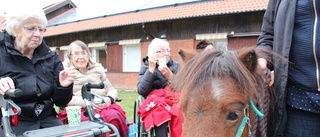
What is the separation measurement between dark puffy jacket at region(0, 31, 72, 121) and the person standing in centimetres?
213

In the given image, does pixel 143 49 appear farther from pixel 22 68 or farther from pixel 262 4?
pixel 22 68

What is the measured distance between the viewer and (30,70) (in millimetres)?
2359

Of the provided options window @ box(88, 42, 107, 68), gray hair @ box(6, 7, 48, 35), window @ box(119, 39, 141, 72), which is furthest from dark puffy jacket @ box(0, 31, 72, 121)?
window @ box(88, 42, 107, 68)

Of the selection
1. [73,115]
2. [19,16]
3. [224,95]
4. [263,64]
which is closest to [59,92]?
[73,115]

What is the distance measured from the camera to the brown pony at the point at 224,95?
4.01 feet

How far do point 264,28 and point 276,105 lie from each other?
24.5 inches

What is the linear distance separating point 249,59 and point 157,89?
2.24 meters

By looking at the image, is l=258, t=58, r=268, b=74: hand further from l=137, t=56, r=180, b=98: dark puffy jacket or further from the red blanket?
l=137, t=56, r=180, b=98: dark puffy jacket

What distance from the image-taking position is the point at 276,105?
160cm

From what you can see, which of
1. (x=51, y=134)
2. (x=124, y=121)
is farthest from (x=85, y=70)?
(x=51, y=134)

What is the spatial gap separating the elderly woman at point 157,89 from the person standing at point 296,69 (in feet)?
4.85

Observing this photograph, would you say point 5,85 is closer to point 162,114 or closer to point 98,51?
point 162,114

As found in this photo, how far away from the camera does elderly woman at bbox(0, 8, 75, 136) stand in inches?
89.1

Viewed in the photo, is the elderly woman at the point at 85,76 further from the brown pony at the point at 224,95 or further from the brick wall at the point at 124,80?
the brick wall at the point at 124,80
